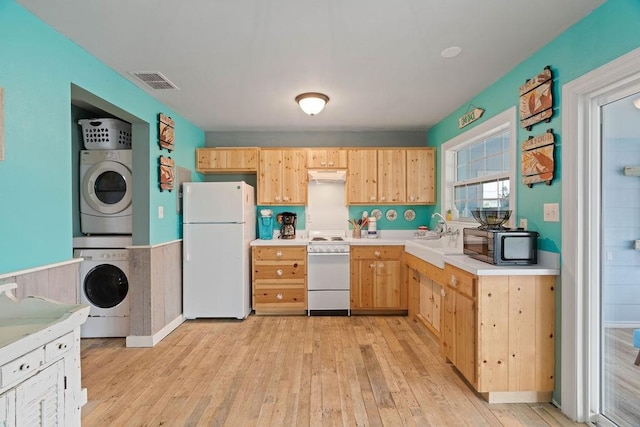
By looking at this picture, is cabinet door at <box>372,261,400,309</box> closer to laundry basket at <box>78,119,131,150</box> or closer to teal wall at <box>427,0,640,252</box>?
teal wall at <box>427,0,640,252</box>

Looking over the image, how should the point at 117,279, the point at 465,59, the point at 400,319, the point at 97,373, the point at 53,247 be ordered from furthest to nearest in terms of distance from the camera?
the point at 400,319, the point at 117,279, the point at 97,373, the point at 465,59, the point at 53,247

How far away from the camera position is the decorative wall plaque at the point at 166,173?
3342 millimetres

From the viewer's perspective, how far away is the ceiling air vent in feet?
8.77

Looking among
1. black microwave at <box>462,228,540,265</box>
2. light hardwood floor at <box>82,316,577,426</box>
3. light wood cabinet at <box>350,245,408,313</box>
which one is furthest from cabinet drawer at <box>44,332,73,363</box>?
light wood cabinet at <box>350,245,408,313</box>

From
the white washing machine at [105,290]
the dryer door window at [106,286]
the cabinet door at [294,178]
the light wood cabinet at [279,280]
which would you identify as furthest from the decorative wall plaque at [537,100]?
the dryer door window at [106,286]

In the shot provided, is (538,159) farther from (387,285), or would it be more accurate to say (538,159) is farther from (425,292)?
(387,285)

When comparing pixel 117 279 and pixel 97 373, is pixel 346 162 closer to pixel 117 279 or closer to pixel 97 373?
pixel 117 279

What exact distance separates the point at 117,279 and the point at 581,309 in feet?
12.8

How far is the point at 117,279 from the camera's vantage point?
3.27m

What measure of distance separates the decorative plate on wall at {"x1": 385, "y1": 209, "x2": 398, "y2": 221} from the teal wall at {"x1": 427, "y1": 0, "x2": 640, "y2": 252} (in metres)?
1.98

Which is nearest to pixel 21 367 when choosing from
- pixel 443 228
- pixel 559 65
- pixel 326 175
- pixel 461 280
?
pixel 461 280

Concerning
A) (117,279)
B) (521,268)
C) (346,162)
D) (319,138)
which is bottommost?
(117,279)

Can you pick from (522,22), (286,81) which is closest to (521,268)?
(522,22)

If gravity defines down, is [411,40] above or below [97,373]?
above
